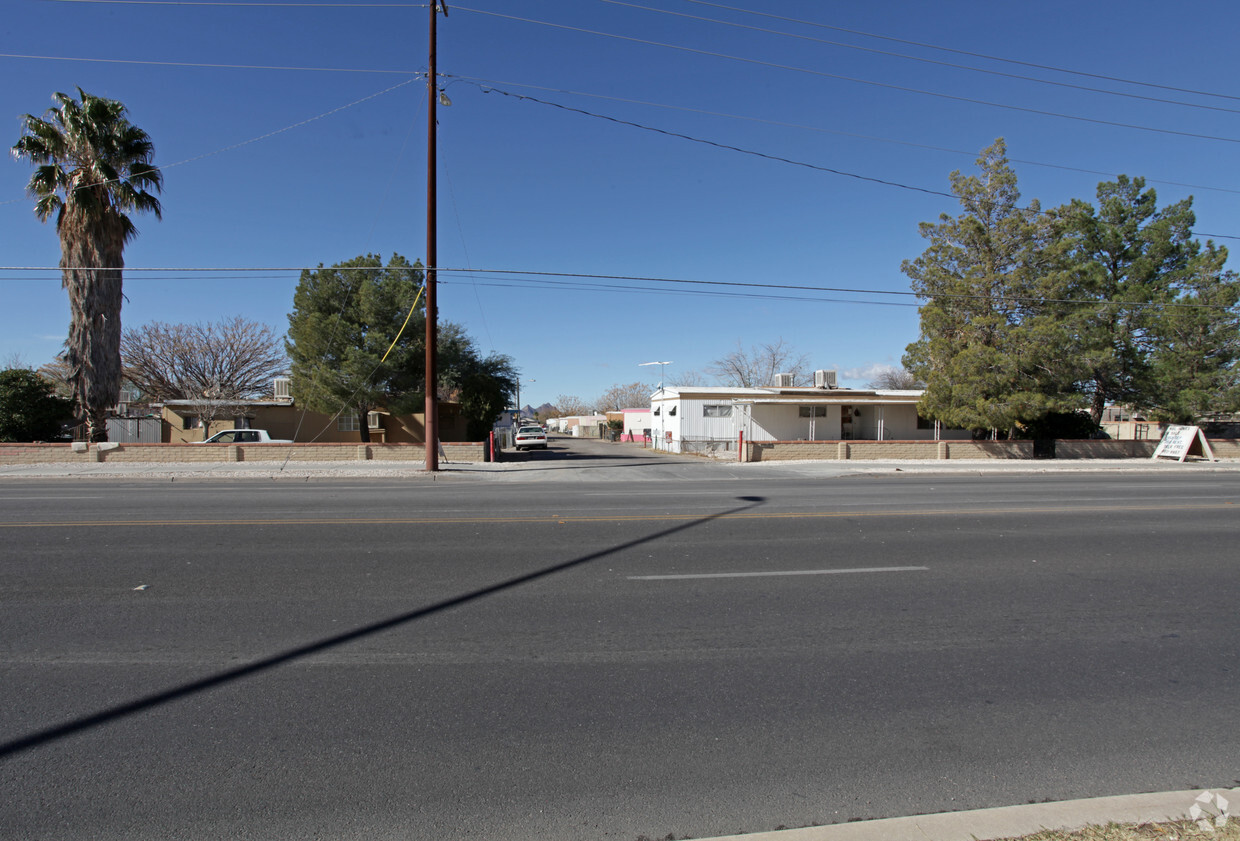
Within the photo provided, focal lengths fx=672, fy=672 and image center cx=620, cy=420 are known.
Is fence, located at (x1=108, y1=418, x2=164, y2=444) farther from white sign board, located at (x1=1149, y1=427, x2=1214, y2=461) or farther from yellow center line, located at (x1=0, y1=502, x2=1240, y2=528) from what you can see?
white sign board, located at (x1=1149, y1=427, x2=1214, y2=461)

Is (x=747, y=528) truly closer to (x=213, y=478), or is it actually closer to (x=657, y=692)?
(x=657, y=692)

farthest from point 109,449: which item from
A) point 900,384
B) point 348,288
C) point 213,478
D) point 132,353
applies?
point 900,384

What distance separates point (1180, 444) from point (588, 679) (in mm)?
30696

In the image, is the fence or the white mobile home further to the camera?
the white mobile home

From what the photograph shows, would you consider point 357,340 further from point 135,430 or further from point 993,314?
point 993,314

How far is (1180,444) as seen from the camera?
85.0ft

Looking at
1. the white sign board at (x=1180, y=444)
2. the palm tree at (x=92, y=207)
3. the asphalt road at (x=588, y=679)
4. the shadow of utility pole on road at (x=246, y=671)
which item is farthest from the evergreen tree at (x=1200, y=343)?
the palm tree at (x=92, y=207)

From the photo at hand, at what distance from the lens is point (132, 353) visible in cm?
3722

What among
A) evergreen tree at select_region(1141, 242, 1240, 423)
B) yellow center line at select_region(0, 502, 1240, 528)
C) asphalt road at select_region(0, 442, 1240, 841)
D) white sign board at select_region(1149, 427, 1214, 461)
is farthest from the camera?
evergreen tree at select_region(1141, 242, 1240, 423)

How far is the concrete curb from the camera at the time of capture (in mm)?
2771

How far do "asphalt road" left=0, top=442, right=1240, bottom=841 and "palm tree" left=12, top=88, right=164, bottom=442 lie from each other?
19.6 m

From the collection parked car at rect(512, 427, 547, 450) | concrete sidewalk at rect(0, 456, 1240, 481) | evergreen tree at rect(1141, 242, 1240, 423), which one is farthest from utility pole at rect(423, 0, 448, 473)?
evergreen tree at rect(1141, 242, 1240, 423)

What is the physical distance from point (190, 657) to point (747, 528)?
23.0 ft

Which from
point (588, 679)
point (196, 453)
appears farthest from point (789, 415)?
point (588, 679)
